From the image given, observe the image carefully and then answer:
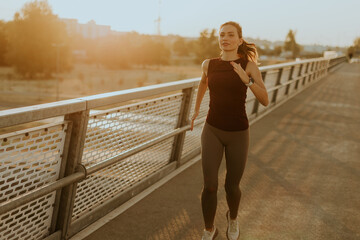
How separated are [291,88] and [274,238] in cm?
1298

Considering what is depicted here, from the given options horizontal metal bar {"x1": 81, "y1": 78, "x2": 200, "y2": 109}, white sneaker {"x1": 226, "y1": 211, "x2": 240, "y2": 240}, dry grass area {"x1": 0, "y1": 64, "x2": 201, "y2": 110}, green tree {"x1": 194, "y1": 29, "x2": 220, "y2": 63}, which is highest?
green tree {"x1": 194, "y1": 29, "x2": 220, "y2": 63}

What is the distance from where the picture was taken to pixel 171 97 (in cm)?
523

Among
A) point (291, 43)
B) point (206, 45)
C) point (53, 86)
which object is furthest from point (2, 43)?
point (291, 43)

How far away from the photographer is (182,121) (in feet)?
18.7

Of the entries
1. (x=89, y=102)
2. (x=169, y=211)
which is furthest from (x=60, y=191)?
(x=169, y=211)

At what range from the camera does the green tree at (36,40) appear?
92.8 m

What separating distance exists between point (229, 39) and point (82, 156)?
1562 mm

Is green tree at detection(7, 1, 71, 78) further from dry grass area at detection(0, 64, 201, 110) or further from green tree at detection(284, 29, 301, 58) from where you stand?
green tree at detection(284, 29, 301, 58)

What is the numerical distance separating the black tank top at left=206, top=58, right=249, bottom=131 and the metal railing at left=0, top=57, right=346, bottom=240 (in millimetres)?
912

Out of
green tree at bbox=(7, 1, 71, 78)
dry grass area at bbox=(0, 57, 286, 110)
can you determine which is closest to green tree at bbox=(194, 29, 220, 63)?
dry grass area at bbox=(0, 57, 286, 110)

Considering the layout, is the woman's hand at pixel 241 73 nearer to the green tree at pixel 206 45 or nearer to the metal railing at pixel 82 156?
the metal railing at pixel 82 156

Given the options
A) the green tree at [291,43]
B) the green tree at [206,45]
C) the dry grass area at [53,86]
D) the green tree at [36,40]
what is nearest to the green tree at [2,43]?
the dry grass area at [53,86]

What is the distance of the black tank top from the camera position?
3381mm

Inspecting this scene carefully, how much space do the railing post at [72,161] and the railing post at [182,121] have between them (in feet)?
7.50
